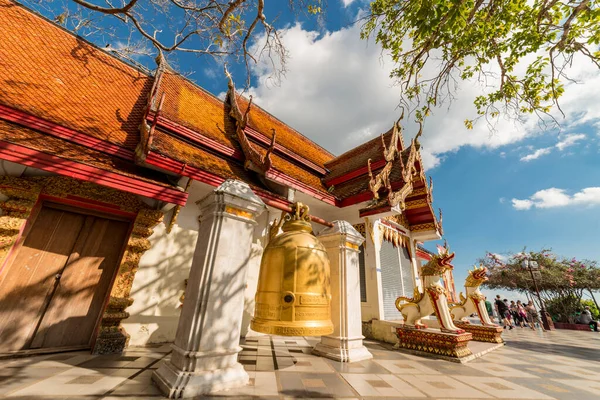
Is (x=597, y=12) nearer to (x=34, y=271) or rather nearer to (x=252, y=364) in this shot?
(x=252, y=364)

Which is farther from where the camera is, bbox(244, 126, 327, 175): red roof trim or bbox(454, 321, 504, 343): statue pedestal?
bbox(244, 126, 327, 175): red roof trim

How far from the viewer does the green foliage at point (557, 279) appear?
51.1ft

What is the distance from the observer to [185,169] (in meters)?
4.63

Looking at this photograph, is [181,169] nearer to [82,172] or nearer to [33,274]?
[82,172]

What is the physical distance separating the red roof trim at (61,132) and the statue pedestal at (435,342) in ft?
22.4

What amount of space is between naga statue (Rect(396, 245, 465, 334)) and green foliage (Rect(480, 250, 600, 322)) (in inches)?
638

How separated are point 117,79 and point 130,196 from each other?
12.7ft

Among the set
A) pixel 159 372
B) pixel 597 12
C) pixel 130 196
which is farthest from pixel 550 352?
pixel 130 196

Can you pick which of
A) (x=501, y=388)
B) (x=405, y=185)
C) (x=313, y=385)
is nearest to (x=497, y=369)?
(x=501, y=388)

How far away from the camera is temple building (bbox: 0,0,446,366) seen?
323 cm

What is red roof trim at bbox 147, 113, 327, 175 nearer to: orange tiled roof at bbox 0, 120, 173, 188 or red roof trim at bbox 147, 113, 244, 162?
red roof trim at bbox 147, 113, 244, 162

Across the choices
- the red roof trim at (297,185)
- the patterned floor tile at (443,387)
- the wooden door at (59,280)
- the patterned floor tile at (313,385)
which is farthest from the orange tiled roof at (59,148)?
the patterned floor tile at (443,387)

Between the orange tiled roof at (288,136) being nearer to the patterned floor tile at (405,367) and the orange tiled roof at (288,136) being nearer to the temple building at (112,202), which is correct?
the temple building at (112,202)

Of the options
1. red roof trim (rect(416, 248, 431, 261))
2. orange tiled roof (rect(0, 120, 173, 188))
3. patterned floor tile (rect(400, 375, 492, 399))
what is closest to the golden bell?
patterned floor tile (rect(400, 375, 492, 399))
